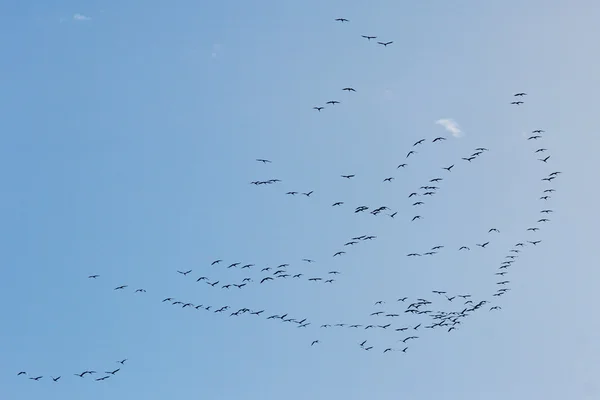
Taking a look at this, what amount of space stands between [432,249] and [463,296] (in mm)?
10070

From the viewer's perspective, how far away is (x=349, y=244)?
131m

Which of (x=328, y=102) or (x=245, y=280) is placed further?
(x=245, y=280)

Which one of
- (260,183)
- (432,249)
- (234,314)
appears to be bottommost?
(234,314)

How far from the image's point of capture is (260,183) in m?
130

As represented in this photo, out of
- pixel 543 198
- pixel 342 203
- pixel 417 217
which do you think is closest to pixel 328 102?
pixel 342 203

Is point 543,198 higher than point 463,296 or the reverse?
higher

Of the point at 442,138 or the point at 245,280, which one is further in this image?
the point at 245,280

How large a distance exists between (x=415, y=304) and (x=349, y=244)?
16.9m

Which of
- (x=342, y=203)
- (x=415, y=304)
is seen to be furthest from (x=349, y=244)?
(x=415, y=304)

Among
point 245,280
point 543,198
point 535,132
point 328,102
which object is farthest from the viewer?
point 245,280

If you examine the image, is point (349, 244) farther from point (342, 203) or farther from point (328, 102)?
point (328, 102)

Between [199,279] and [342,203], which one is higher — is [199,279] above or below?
below

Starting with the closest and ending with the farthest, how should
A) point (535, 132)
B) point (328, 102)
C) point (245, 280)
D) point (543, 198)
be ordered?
point (328, 102), point (535, 132), point (543, 198), point (245, 280)

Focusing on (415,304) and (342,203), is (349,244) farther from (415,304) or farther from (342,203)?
(415,304)
